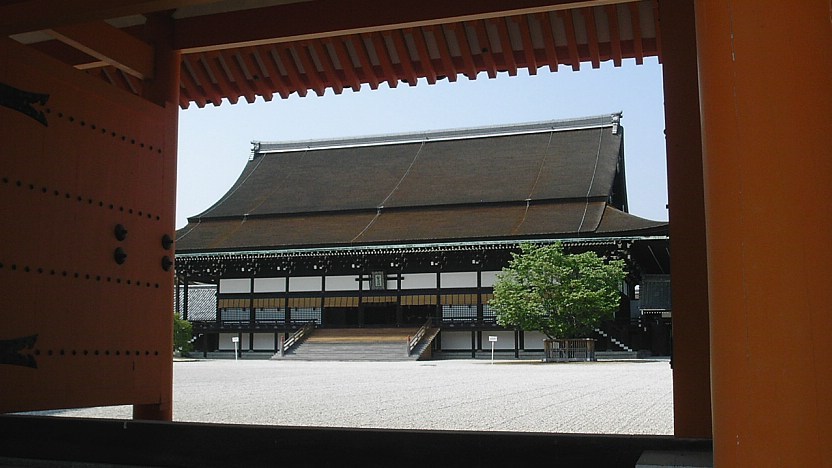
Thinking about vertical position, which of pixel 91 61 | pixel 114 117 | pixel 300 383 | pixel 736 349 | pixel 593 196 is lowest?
pixel 300 383

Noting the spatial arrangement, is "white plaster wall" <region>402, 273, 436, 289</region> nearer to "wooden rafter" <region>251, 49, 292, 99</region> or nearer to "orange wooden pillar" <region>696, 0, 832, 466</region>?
"wooden rafter" <region>251, 49, 292, 99</region>

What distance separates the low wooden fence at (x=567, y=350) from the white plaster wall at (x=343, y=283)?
630 cm

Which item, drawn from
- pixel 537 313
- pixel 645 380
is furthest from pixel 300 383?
pixel 537 313

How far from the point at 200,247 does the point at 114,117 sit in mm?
22106

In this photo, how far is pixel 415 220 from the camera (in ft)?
81.0

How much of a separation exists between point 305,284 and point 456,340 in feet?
15.8

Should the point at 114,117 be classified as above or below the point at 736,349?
above

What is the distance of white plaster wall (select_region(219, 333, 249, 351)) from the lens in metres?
24.3

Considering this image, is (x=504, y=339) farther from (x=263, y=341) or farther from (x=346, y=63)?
(x=346, y=63)

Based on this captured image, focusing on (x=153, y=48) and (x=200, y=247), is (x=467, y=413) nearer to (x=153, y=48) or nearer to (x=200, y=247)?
(x=153, y=48)

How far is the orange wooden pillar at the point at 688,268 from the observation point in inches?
108

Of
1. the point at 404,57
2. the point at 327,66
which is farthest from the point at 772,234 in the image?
the point at 327,66

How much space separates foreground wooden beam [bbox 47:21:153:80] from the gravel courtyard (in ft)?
9.72

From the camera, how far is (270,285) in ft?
79.7
